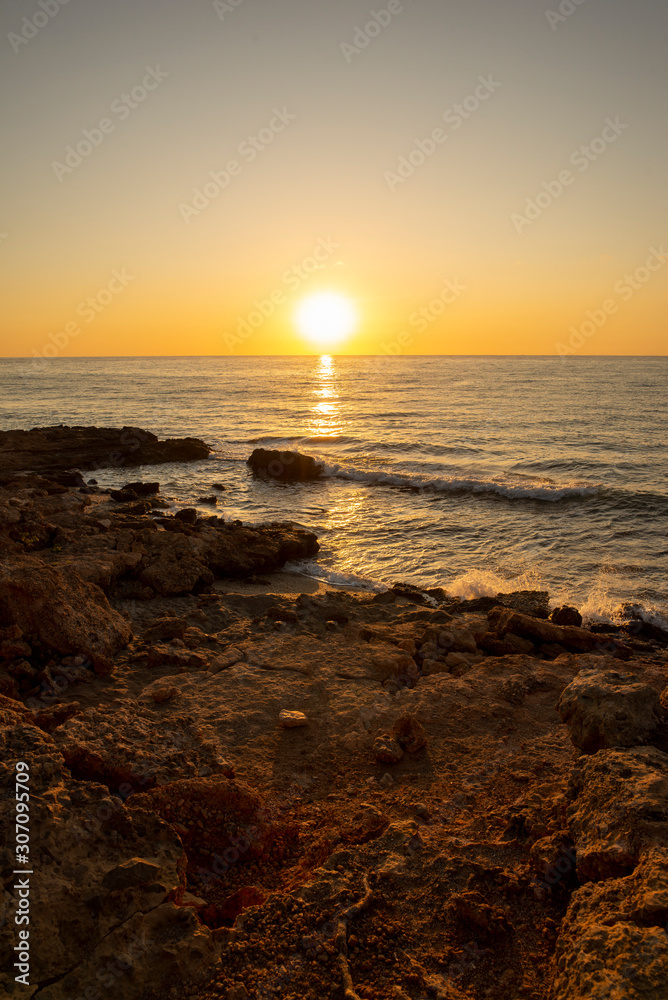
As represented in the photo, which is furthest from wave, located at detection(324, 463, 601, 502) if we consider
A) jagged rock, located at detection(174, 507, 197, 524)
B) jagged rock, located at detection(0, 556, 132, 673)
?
jagged rock, located at detection(0, 556, 132, 673)

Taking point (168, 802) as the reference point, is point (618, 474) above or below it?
above

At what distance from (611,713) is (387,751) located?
2.00 m

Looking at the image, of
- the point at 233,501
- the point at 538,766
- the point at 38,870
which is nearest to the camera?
the point at 38,870

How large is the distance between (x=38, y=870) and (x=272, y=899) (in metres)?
1.29

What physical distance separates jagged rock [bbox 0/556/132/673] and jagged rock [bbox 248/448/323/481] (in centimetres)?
1604

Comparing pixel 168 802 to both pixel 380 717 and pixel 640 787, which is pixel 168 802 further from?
pixel 640 787

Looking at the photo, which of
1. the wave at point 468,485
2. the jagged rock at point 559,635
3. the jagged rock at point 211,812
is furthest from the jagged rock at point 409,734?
the wave at point 468,485

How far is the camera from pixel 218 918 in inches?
131

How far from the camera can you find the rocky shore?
280cm

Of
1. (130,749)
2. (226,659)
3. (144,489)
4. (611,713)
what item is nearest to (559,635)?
(611,713)

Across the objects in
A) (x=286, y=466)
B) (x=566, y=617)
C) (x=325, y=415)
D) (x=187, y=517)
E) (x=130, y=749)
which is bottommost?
(x=566, y=617)

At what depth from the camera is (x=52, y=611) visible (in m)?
6.08

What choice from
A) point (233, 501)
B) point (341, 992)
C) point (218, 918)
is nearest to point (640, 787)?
point (341, 992)

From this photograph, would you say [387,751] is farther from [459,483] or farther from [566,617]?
[459,483]
